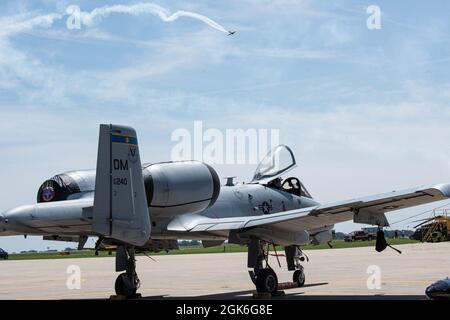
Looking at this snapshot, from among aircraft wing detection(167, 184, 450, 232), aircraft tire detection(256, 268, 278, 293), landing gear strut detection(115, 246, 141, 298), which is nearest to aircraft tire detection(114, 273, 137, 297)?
landing gear strut detection(115, 246, 141, 298)

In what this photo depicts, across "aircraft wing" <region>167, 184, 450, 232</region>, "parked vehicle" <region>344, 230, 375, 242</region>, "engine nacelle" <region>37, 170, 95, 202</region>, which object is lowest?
"aircraft wing" <region>167, 184, 450, 232</region>

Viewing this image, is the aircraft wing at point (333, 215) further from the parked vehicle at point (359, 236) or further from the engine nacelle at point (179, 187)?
the parked vehicle at point (359, 236)

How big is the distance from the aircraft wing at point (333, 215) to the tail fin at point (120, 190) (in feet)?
8.84

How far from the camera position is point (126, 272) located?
18500mm

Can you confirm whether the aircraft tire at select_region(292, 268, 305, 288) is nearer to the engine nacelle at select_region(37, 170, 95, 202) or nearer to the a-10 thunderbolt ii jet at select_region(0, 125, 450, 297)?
the a-10 thunderbolt ii jet at select_region(0, 125, 450, 297)

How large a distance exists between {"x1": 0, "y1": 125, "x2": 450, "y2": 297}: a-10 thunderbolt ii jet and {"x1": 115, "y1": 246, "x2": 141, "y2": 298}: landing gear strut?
0.03 metres

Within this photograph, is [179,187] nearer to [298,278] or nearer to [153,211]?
A: [153,211]

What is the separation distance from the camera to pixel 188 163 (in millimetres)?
17734

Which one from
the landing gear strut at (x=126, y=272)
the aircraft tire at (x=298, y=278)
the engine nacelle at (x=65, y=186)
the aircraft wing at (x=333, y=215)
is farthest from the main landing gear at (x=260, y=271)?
the engine nacelle at (x=65, y=186)

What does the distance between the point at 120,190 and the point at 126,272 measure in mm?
3721

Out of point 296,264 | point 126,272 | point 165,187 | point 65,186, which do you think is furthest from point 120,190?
point 296,264

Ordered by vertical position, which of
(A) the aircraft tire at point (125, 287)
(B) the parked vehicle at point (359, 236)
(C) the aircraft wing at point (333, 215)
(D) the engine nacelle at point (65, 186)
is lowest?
(A) the aircraft tire at point (125, 287)

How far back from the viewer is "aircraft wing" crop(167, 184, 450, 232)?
1588cm

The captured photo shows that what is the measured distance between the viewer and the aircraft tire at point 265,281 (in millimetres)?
18172
